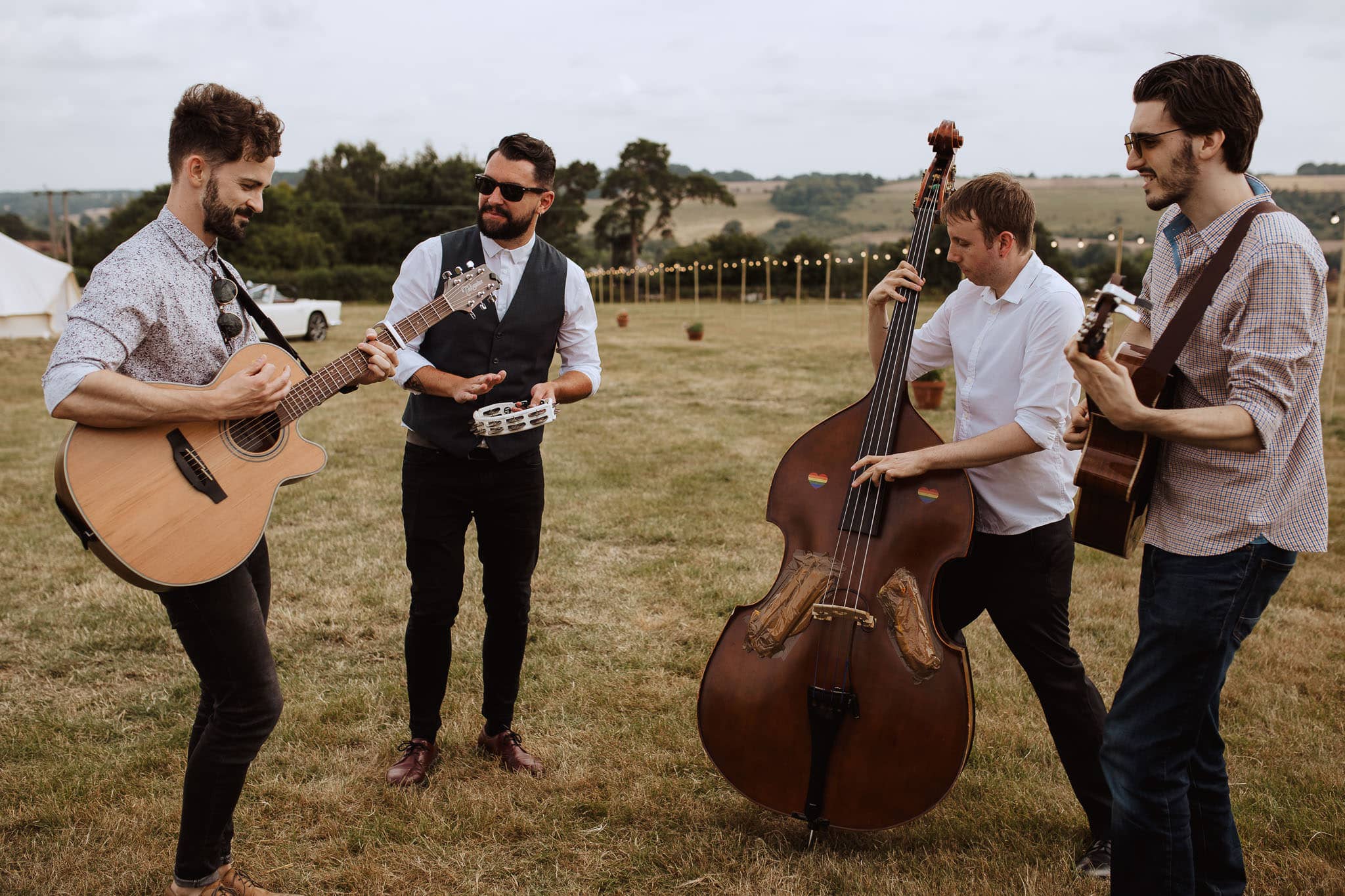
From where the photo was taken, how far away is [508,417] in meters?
3.15

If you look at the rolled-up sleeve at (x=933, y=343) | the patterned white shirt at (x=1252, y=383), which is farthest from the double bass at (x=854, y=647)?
the patterned white shirt at (x=1252, y=383)

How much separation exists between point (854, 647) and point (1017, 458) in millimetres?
771

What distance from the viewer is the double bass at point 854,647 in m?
2.71

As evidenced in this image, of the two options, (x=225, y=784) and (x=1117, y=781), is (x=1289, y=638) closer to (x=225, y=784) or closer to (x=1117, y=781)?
(x=1117, y=781)

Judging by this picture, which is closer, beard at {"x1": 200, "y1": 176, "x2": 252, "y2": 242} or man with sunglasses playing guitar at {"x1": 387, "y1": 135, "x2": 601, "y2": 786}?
beard at {"x1": 200, "y1": 176, "x2": 252, "y2": 242}

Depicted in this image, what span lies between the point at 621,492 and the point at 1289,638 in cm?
477

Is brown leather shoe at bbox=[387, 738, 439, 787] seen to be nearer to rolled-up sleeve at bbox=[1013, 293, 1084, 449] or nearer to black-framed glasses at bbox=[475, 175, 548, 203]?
black-framed glasses at bbox=[475, 175, 548, 203]

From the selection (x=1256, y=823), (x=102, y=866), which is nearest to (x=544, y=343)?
(x=102, y=866)

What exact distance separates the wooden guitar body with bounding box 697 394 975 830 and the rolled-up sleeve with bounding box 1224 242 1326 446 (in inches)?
36.3

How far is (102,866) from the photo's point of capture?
2.97m

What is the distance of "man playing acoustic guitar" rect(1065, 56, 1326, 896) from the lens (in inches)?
76.6

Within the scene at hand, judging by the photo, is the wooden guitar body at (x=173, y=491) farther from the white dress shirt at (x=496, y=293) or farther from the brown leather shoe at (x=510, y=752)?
the brown leather shoe at (x=510, y=752)

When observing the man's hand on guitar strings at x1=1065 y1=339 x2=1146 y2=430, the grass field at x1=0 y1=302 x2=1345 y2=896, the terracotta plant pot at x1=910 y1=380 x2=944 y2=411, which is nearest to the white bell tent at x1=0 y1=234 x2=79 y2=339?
the grass field at x1=0 y1=302 x2=1345 y2=896

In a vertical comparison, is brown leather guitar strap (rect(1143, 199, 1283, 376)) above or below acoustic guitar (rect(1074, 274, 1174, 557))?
above
